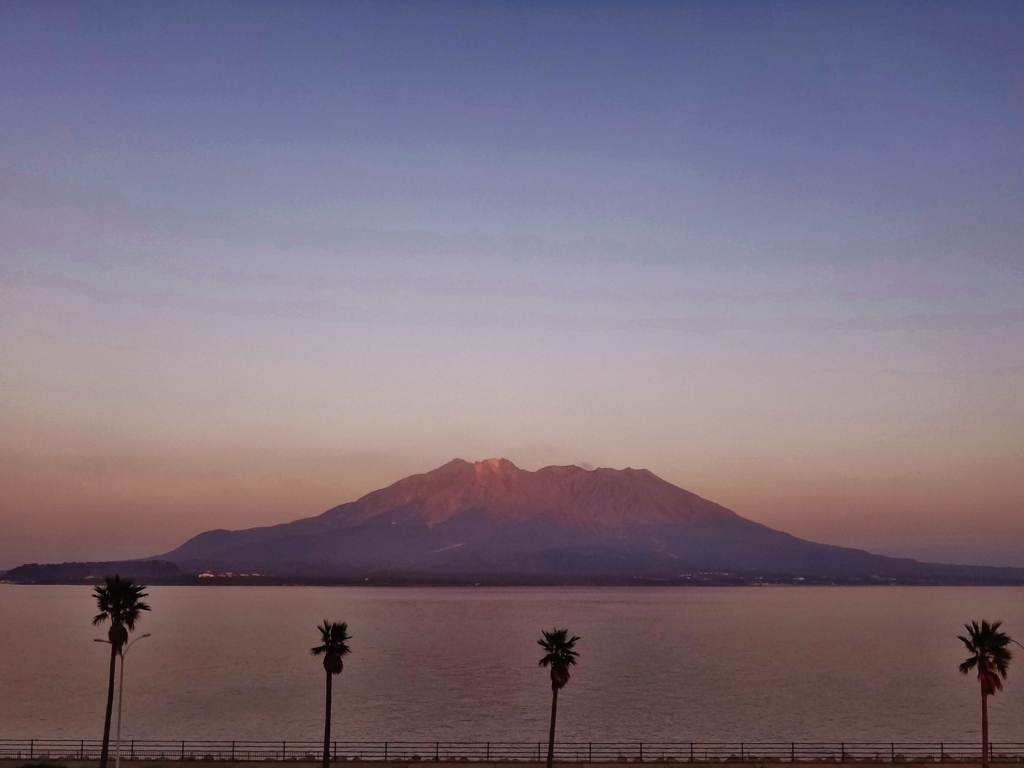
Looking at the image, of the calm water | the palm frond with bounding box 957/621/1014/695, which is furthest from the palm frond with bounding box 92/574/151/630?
the palm frond with bounding box 957/621/1014/695

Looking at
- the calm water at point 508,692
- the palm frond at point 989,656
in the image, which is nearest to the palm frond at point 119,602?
the calm water at point 508,692

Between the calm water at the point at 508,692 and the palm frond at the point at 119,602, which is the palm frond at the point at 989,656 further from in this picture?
the palm frond at the point at 119,602

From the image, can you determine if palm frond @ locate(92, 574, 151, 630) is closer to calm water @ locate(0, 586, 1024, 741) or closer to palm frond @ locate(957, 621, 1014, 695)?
calm water @ locate(0, 586, 1024, 741)

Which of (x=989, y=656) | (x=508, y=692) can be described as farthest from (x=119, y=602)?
(x=508, y=692)

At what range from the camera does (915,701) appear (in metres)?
108

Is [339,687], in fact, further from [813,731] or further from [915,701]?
[915,701]

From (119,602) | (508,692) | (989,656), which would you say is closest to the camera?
(989,656)

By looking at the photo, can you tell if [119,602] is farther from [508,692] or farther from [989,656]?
[508,692]

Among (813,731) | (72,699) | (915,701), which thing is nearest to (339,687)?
(72,699)

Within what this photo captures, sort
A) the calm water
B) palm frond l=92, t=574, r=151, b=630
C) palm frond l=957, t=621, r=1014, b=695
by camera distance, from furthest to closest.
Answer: the calm water → palm frond l=92, t=574, r=151, b=630 → palm frond l=957, t=621, r=1014, b=695

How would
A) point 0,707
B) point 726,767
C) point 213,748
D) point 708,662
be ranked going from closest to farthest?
point 726,767 < point 213,748 < point 0,707 < point 708,662

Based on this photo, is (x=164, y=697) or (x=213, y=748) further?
(x=164, y=697)

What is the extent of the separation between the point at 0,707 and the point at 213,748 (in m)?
36.0

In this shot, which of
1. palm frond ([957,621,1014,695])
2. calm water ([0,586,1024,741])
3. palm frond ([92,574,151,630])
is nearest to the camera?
palm frond ([957,621,1014,695])
